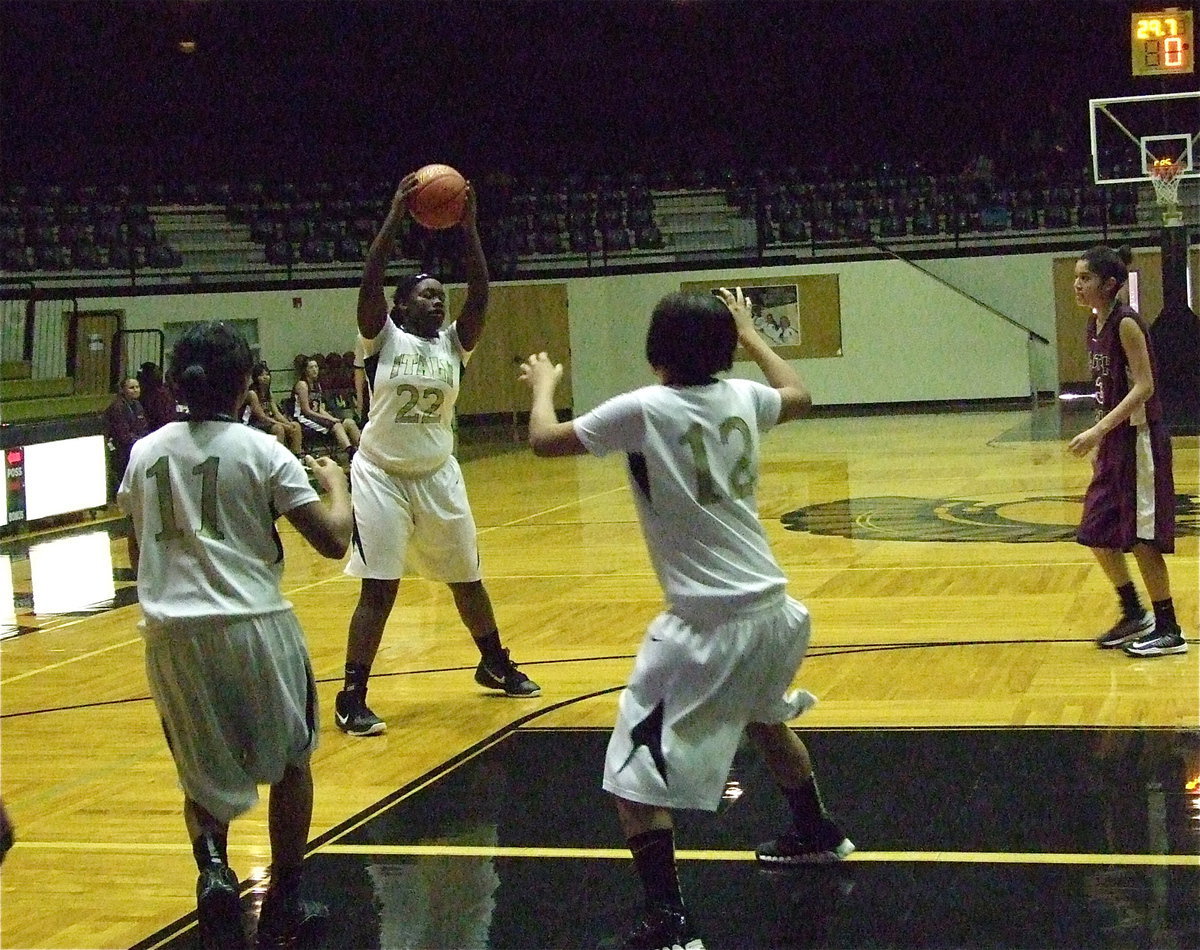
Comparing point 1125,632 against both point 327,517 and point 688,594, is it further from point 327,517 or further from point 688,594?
point 327,517

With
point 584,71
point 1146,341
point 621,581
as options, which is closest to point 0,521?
point 621,581

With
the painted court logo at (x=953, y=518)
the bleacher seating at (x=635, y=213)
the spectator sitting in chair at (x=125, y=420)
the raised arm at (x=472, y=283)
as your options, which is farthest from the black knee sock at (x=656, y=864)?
the bleacher seating at (x=635, y=213)

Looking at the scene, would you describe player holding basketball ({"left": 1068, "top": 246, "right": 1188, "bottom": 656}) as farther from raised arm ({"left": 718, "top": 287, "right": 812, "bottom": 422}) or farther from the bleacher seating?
the bleacher seating

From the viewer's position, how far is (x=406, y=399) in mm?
5949

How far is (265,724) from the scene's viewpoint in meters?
3.59

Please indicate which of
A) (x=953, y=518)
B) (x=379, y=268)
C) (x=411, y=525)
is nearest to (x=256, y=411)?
(x=953, y=518)

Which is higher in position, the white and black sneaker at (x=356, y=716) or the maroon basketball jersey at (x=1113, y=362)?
the maroon basketball jersey at (x=1113, y=362)

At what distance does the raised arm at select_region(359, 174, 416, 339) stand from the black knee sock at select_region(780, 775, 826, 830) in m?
2.25

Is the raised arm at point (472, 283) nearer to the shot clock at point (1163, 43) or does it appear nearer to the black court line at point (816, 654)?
the black court line at point (816, 654)

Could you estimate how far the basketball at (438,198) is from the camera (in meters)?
5.81

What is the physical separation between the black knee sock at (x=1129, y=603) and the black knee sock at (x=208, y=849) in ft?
14.0

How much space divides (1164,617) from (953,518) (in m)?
4.75

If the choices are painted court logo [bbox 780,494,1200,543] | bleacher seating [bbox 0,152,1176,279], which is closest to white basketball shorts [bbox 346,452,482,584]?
painted court logo [bbox 780,494,1200,543]

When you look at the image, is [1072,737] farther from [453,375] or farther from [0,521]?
[0,521]
